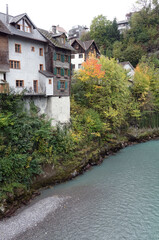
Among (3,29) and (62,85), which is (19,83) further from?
(62,85)

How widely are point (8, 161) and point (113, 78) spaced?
21044 mm

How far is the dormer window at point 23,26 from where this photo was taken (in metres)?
23.3

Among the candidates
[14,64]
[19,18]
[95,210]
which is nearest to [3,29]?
[19,18]

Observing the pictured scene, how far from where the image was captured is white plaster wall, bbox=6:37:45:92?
2294 centimetres

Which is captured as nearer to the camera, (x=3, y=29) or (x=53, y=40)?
(x=3, y=29)

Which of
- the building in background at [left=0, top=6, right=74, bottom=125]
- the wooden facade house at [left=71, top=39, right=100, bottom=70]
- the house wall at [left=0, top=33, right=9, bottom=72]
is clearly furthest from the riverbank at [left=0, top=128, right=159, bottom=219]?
the wooden facade house at [left=71, top=39, right=100, bottom=70]

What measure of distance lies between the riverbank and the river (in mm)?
741

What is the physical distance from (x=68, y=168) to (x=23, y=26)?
18.2m

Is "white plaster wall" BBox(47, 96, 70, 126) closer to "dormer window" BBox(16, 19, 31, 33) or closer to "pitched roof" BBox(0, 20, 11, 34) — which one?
"dormer window" BBox(16, 19, 31, 33)

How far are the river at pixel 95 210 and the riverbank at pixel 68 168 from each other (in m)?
0.74

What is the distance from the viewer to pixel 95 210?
17094mm

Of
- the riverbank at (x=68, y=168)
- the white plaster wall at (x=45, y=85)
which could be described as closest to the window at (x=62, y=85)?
the white plaster wall at (x=45, y=85)

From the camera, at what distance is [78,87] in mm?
32312

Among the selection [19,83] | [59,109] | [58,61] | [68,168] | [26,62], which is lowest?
[68,168]
